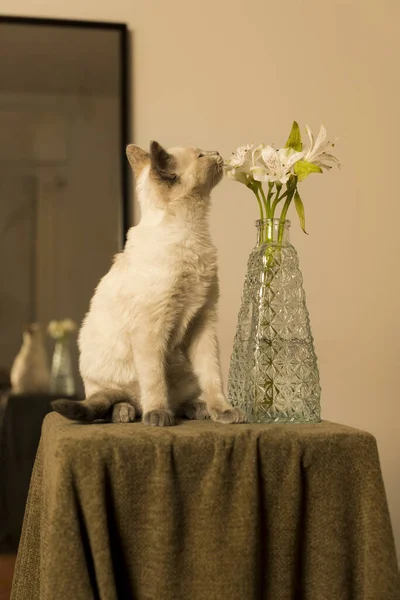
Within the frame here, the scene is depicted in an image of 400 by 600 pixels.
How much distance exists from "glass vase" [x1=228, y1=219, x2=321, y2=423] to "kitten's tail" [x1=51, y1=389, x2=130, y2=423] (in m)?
0.23

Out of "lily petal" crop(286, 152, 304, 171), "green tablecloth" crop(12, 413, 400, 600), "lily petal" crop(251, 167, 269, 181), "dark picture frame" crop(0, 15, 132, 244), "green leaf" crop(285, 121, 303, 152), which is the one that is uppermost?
"dark picture frame" crop(0, 15, 132, 244)

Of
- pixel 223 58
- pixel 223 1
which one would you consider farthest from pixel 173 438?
pixel 223 1

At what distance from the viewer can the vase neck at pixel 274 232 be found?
129 centimetres

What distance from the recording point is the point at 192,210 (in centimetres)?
128

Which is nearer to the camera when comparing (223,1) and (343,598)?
(343,598)

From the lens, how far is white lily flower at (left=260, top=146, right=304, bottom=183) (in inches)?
49.3

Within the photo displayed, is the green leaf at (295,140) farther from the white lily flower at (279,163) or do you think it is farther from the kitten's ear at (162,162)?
the kitten's ear at (162,162)

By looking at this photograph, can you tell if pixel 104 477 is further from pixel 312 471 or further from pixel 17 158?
pixel 17 158

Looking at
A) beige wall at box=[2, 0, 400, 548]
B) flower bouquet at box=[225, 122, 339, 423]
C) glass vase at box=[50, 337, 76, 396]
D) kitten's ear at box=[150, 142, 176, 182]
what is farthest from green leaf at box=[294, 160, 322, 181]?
glass vase at box=[50, 337, 76, 396]

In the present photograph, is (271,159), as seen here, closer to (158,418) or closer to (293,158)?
(293,158)

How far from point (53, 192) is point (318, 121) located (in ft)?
2.88

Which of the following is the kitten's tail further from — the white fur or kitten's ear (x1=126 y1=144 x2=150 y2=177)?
kitten's ear (x1=126 y1=144 x2=150 y2=177)

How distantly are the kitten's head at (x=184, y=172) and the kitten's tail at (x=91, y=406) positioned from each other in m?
0.38

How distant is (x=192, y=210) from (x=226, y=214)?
85 cm
